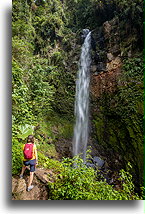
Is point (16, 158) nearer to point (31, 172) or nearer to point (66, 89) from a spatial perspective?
point (31, 172)

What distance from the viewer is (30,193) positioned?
6.00ft

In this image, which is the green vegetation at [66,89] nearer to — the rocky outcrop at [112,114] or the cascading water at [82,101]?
the rocky outcrop at [112,114]

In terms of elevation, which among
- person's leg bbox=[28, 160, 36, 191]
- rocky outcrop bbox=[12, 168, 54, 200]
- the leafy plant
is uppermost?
the leafy plant

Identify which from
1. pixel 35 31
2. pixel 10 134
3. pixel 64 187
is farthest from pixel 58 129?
pixel 35 31

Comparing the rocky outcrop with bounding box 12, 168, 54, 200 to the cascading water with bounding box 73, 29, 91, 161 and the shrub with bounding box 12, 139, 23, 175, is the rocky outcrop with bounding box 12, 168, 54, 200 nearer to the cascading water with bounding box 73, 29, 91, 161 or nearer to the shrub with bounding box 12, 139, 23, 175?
the shrub with bounding box 12, 139, 23, 175

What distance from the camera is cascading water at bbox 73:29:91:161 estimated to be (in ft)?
17.5

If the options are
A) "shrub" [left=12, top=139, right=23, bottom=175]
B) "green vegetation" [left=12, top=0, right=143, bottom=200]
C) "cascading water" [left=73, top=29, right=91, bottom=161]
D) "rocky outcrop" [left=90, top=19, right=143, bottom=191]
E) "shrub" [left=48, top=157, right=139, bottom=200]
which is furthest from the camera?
"cascading water" [left=73, top=29, right=91, bottom=161]

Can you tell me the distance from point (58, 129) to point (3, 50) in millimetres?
3299

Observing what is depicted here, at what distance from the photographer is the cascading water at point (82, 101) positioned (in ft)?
17.5

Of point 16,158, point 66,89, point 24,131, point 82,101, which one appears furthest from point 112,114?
point 16,158

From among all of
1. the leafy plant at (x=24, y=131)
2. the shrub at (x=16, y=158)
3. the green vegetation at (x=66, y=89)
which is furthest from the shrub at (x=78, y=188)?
the leafy plant at (x=24, y=131)

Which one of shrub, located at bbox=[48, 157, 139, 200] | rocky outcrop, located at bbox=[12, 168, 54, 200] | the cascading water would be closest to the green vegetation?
shrub, located at bbox=[48, 157, 139, 200]

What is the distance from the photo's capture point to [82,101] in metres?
5.68

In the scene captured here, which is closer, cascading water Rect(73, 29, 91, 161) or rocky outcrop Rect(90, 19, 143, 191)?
rocky outcrop Rect(90, 19, 143, 191)
